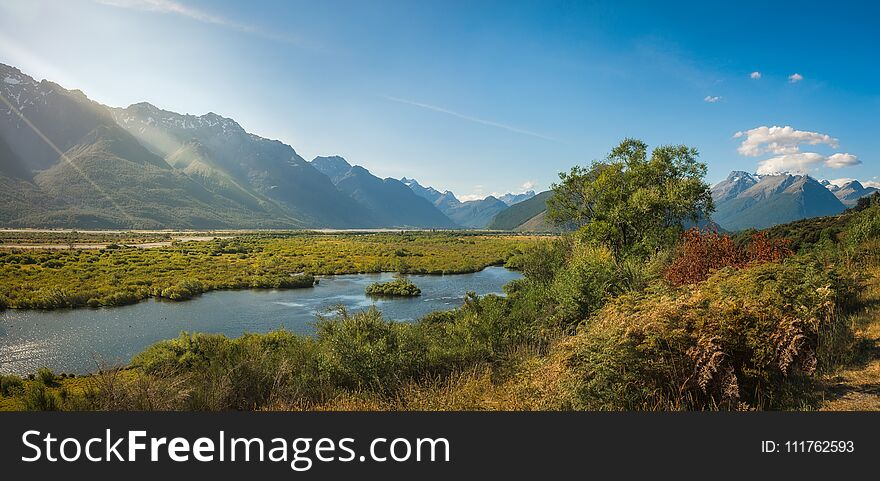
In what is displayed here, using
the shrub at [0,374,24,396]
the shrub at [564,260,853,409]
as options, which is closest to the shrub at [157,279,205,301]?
the shrub at [0,374,24,396]

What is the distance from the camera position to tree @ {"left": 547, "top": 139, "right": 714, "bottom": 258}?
30.4 m

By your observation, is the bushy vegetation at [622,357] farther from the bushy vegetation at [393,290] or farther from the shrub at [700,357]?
the bushy vegetation at [393,290]

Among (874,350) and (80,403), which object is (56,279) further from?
(874,350)

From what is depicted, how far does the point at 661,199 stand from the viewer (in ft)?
98.5

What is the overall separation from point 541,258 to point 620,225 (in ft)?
34.1

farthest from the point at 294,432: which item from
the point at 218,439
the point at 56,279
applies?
the point at 56,279

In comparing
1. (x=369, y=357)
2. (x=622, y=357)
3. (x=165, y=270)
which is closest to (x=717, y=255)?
(x=622, y=357)

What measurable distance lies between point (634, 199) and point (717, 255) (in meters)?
16.4

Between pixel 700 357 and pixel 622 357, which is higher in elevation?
pixel 700 357

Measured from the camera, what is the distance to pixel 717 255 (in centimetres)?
1534

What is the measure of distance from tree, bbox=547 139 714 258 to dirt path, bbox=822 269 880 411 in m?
19.0

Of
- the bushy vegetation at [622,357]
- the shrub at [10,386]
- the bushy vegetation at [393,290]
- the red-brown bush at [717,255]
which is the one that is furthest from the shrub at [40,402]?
the bushy vegetation at [393,290]

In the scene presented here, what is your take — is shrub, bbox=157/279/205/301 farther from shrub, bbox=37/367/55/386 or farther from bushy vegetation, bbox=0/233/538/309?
shrub, bbox=37/367/55/386

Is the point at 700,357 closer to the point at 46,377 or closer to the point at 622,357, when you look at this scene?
the point at 622,357
